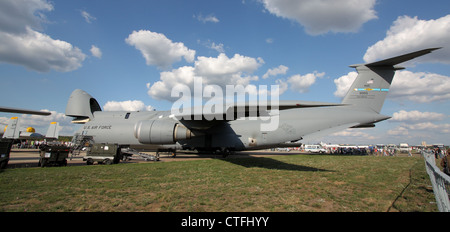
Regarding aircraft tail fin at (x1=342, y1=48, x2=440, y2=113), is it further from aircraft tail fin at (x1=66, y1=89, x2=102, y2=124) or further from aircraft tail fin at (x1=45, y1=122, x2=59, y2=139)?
aircraft tail fin at (x1=45, y1=122, x2=59, y2=139)

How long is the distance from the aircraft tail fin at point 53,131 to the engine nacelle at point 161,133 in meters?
27.1

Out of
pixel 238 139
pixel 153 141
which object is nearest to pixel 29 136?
pixel 153 141

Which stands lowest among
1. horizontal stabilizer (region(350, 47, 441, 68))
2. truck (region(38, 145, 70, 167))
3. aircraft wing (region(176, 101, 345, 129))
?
truck (region(38, 145, 70, 167))

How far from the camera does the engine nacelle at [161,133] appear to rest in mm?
9344

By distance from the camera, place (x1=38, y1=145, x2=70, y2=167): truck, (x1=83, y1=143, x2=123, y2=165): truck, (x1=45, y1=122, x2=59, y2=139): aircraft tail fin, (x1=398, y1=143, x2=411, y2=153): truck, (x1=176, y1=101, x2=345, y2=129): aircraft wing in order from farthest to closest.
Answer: (x1=398, y1=143, x2=411, y2=153): truck < (x1=45, y1=122, x2=59, y2=139): aircraft tail fin < (x1=83, y1=143, x2=123, y2=165): truck < (x1=38, y1=145, x2=70, y2=167): truck < (x1=176, y1=101, x2=345, y2=129): aircraft wing

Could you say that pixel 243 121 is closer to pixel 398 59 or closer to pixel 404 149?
pixel 398 59

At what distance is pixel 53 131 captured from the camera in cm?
2838

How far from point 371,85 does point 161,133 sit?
32.7 ft

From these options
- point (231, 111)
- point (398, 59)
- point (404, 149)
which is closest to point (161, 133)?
point (231, 111)

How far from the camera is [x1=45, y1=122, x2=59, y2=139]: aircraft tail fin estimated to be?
28250 millimetres

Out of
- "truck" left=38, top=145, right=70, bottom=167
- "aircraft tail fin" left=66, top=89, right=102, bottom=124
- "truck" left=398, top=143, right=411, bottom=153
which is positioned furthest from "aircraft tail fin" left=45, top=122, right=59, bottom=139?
"truck" left=398, top=143, right=411, bottom=153

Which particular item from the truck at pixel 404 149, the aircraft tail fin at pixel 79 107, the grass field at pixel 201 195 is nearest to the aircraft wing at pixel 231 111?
the grass field at pixel 201 195

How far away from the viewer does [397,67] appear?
29.7 ft
